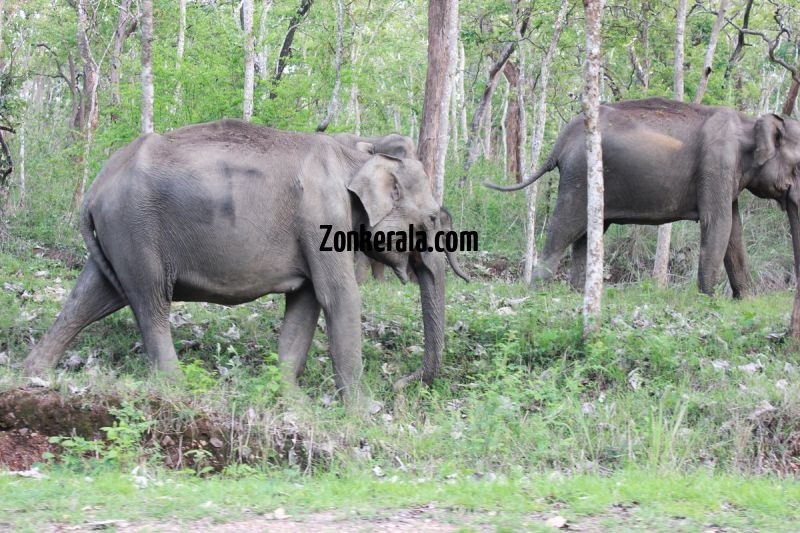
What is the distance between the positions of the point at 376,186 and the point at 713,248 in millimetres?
5253

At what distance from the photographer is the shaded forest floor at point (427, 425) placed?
566cm

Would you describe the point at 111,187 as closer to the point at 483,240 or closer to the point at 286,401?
the point at 286,401

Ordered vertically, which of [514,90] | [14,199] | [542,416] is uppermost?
[514,90]

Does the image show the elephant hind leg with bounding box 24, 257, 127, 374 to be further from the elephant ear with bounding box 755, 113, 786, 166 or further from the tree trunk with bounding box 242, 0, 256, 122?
the elephant ear with bounding box 755, 113, 786, 166

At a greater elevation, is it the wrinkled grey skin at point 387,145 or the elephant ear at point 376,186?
the wrinkled grey skin at point 387,145

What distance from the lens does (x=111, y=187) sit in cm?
853

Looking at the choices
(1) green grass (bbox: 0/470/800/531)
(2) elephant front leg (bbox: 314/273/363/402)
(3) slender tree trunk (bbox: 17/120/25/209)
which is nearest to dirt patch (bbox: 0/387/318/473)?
(1) green grass (bbox: 0/470/800/531)

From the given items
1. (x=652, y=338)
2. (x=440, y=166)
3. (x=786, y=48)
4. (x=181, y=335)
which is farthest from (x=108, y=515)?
(x=786, y=48)

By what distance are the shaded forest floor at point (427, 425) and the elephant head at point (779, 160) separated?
4.87 ft

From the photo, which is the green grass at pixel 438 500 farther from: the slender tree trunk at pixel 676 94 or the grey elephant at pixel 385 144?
the slender tree trunk at pixel 676 94

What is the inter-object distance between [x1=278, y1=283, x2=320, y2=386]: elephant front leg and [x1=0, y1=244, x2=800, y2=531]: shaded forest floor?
33 centimetres

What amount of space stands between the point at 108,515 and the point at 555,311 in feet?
21.4

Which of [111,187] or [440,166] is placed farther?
[440,166]

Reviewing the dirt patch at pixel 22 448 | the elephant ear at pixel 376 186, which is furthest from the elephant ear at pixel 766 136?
the dirt patch at pixel 22 448
